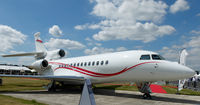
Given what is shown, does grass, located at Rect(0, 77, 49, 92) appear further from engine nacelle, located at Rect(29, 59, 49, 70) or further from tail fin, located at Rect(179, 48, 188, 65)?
tail fin, located at Rect(179, 48, 188, 65)

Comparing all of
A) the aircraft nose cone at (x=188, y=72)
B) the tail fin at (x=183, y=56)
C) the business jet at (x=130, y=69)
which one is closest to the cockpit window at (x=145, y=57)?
the business jet at (x=130, y=69)

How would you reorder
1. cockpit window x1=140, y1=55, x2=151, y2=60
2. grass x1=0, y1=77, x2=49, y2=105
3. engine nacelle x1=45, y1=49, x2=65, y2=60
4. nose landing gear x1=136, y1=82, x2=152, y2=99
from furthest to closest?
engine nacelle x1=45, y1=49, x2=65, y2=60, nose landing gear x1=136, y1=82, x2=152, y2=99, cockpit window x1=140, y1=55, x2=151, y2=60, grass x1=0, y1=77, x2=49, y2=105

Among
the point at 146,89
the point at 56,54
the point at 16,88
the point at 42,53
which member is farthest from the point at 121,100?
the point at 42,53

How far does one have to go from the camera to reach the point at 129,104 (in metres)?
8.34

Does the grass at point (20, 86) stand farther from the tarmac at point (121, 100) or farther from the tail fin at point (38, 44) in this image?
the tarmac at point (121, 100)

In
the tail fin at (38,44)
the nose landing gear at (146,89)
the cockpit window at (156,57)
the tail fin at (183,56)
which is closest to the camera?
the cockpit window at (156,57)

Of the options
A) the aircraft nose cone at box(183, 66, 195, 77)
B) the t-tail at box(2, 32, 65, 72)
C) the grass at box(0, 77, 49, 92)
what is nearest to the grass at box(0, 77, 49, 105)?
the grass at box(0, 77, 49, 92)

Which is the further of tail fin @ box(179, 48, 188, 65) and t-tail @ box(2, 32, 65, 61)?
t-tail @ box(2, 32, 65, 61)

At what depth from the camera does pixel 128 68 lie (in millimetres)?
10492

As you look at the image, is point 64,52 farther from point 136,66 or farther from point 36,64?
point 136,66

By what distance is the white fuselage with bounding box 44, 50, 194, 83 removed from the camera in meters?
8.95

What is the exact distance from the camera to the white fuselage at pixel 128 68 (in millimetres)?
8953

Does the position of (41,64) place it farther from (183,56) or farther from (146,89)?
(183,56)

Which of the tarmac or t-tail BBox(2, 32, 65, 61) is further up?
t-tail BBox(2, 32, 65, 61)
